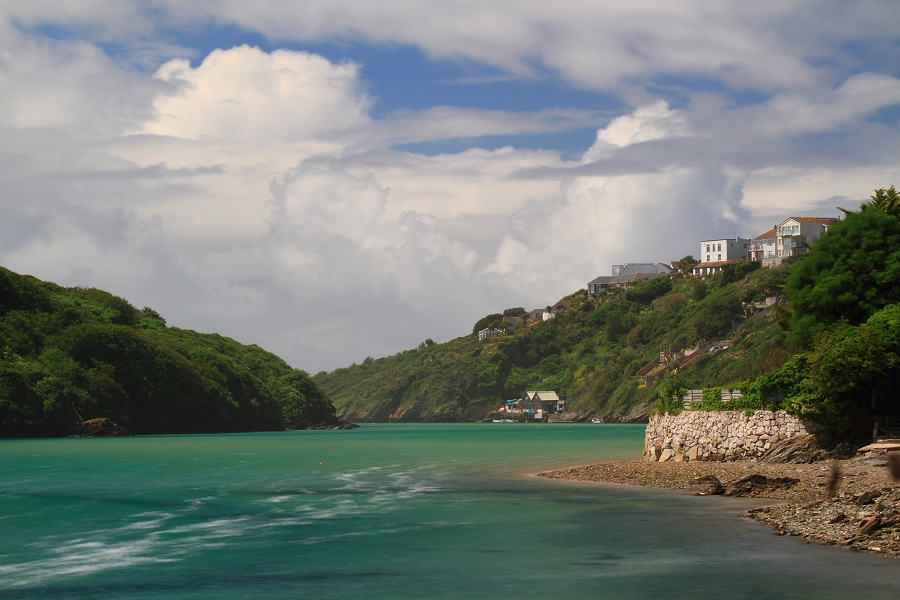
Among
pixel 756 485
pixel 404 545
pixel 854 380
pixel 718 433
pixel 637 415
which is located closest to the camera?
pixel 404 545

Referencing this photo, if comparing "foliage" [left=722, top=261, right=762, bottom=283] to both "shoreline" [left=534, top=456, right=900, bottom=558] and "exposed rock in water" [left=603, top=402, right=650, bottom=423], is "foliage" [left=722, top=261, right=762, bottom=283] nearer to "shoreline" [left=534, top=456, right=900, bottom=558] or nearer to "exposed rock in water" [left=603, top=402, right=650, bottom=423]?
"exposed rock in water" [left=603, top=402, right=650, bottom=423]

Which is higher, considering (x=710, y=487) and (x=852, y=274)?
(x=852, y=274)

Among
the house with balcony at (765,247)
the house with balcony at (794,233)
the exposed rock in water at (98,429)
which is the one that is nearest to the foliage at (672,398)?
the exposed rock in water at (98,429)

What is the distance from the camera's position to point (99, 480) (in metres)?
43.7

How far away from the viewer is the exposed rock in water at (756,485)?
94.6 ft

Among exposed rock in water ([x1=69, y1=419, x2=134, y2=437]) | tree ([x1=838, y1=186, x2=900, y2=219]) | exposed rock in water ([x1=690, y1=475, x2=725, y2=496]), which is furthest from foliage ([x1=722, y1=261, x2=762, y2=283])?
exposed rock in water ([x1=690, y1=475, x2=725, y2=496])

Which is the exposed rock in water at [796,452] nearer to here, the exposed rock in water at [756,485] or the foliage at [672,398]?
the exposed rock in water at [756,485]

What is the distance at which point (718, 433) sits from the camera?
38.3m

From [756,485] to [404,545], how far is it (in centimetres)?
1232

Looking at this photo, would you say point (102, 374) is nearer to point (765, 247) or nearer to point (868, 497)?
point (868, 497)

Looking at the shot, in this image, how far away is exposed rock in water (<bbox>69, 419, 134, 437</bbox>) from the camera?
10225 centimetres

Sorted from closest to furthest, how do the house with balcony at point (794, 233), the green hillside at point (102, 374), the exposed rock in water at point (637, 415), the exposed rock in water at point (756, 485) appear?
the exposed rock in water at point (756, 485), the green hillside at point (102, 374), the exposed rock in water at point (637, 415), the house with balcony at point (794, 233)

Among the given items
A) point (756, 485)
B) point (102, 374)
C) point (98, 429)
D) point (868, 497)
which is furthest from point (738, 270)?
point (868, 497)

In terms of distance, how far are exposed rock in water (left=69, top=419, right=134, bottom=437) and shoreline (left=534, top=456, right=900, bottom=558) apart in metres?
76.6
